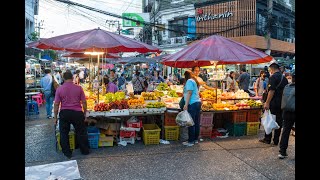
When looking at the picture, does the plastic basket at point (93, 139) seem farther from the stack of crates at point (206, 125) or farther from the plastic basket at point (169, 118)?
the stack of crates at point (206, 125)

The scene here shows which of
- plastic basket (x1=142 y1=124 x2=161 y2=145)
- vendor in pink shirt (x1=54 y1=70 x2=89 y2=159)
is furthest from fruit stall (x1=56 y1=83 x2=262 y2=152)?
vendor in pink shirt (x1=54 y1=70 x2=89 y2=159)

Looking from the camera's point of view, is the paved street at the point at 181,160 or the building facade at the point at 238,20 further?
the building facade at the point at 238,20

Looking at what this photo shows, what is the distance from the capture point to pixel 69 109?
21.5 feet

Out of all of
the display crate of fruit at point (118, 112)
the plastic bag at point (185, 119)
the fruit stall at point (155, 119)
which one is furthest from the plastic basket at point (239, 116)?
the display crate of fruit at point (118, 112)

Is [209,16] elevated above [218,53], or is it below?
above

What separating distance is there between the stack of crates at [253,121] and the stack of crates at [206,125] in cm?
116

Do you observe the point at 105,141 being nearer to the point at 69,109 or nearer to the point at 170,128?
the point at 69,109

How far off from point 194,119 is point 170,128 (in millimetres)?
873

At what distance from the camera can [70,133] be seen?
23.7 ft

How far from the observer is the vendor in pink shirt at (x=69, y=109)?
6.55 metres

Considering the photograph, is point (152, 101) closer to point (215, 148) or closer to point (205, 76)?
point (215, 148)

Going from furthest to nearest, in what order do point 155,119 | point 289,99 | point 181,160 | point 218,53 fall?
point 155,119 < point 218,53 < point 181,160 < point 289,99

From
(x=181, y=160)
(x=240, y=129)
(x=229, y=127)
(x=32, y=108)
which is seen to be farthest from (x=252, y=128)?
(x=32, y=108)

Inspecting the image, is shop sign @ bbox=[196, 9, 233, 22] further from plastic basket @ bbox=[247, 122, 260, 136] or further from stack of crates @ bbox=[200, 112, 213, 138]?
stack of crates @ bbox=[200, 112, 213, 138]
